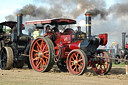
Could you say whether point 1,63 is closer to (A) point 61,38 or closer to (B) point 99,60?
(A) point 61,38

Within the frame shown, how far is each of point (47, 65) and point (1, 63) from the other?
3091 millimetres

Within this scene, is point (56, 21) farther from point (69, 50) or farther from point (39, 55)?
point (39, 55)

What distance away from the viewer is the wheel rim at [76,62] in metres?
8.42

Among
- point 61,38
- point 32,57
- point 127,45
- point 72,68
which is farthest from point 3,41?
point 127,45

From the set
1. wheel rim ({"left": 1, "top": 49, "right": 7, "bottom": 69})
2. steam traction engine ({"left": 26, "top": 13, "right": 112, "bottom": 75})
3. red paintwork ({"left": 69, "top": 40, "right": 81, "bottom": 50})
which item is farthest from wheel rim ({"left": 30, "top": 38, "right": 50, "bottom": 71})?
wheel rim ({"left": 1, "top": 49, "right": 7, "bottom": 69})

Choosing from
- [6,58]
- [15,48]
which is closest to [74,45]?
[15,48]

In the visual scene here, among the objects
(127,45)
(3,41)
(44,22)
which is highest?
(44,22)

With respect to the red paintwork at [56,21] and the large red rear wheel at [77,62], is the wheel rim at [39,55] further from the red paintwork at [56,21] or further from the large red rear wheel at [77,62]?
the large red rear wheel at [77,62]

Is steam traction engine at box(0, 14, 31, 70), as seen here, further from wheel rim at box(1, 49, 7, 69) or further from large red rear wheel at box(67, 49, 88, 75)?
large red rear wheel at box(67, 49, 88, 75)

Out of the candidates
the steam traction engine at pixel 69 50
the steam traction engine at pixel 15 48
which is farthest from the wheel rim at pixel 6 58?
the steam traction engine at pixel 69 50

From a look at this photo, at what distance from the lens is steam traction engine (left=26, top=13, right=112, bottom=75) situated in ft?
29.3

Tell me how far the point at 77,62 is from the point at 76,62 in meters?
0.04

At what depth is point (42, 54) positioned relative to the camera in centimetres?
964

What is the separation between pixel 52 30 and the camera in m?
10.1
